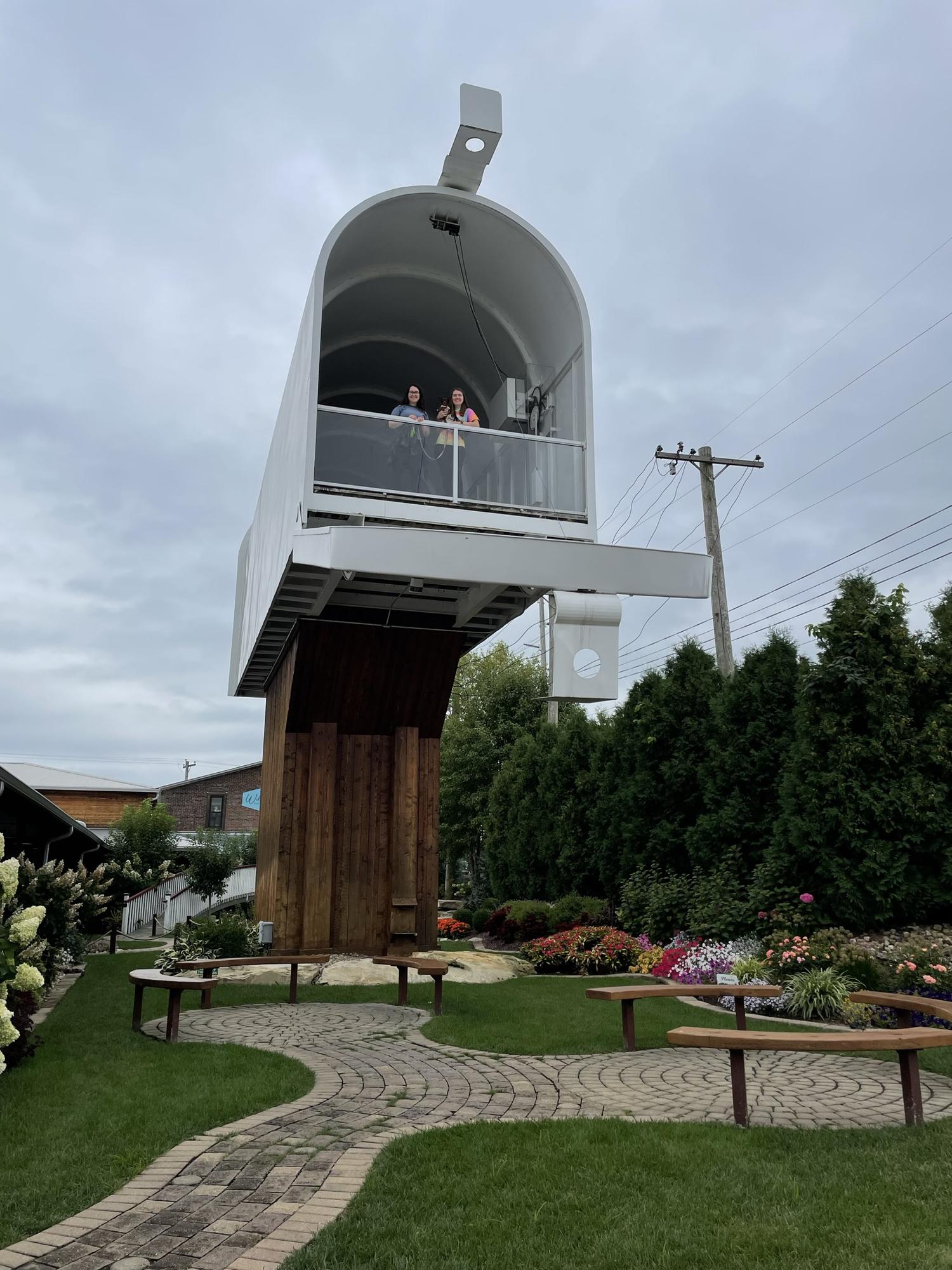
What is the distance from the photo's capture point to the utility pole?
16.5 meters

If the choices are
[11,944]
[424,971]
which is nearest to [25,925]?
[11,944]

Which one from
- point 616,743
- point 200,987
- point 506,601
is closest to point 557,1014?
point 200,987

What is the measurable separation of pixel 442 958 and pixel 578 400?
7.35 meters

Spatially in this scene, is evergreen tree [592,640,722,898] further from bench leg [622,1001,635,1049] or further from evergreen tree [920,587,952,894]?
bench leg [622,1001,635,1049]

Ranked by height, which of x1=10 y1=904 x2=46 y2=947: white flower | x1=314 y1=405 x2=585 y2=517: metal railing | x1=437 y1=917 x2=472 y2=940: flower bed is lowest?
x1=437 y1=917 x2=472 y2=940: flower bed

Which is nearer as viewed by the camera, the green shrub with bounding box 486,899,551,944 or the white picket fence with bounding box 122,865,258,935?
the green shrub with bounding box 486,899,551,944

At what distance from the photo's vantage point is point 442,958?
39.1ft

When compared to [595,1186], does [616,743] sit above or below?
above

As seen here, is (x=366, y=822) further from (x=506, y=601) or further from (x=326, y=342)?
(x=326, y=342)

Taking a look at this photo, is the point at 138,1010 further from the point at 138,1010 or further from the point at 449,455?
the point at 449,455

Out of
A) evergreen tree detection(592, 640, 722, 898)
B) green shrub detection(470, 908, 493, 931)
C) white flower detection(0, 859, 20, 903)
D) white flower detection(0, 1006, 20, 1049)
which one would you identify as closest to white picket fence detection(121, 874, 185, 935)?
green shrub detection(470, 908, 493, 931)

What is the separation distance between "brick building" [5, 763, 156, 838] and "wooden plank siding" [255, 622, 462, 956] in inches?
1309

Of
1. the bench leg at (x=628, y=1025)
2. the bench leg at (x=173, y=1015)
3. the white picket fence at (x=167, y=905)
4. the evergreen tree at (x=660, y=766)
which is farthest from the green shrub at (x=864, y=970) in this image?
the white picket fence at (x=167, y=905)

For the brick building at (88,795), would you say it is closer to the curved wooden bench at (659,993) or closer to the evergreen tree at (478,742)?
the evergreen tree at (478,742)
